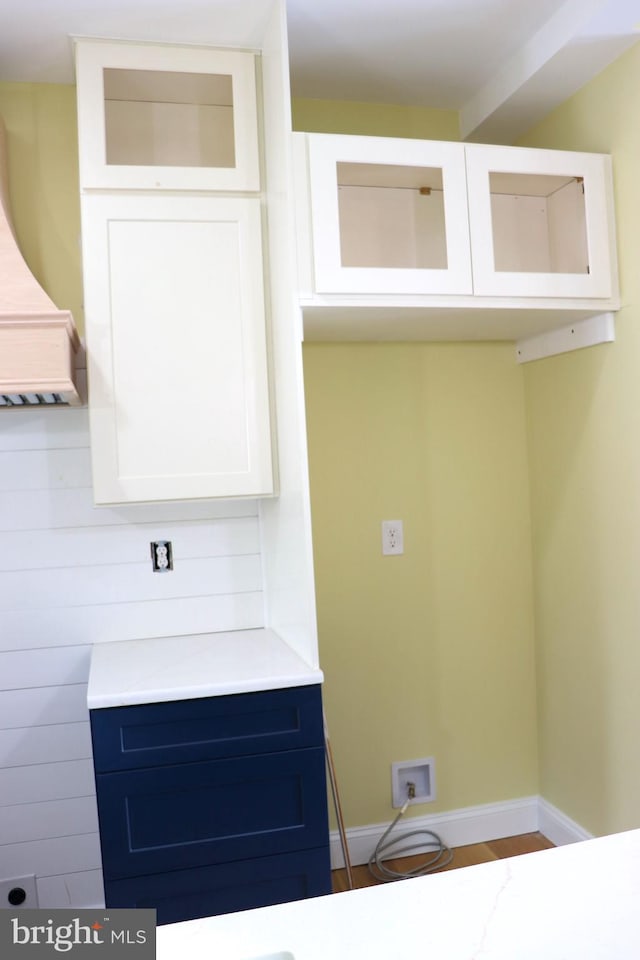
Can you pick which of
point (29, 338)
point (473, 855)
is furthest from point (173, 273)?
point (473, 855)

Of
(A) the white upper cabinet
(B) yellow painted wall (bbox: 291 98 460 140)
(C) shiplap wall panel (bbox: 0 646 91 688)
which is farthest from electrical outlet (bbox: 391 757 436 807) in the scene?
(B) yellow painted wall (bbox: 291 98 460 140)

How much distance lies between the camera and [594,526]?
95.8 inches

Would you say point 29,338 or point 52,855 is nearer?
point 29,338

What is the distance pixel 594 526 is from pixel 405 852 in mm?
1252

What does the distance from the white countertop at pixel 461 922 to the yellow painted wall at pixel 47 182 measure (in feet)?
6.29

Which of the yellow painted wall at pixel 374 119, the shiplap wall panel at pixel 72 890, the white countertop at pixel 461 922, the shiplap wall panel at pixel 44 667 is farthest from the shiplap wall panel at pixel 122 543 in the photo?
the white countertop at pixel 461 922

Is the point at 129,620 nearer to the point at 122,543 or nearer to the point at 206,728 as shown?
the point at 122,543

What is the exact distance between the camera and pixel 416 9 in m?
2.04

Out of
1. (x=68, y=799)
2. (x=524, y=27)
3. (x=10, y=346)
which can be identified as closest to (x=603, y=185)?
(x=524, y=27)

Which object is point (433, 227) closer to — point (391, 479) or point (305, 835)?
point (391, 479)

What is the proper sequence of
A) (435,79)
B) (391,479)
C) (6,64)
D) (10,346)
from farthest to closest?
(391,479)
(435,79)
(6,64)
(10,346)

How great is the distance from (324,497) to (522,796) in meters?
1.28

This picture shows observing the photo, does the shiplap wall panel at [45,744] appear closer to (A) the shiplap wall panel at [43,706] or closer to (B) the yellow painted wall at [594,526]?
(A) the shiplap wall panel at [43,706]

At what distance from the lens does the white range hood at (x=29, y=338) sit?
1.92 metres
